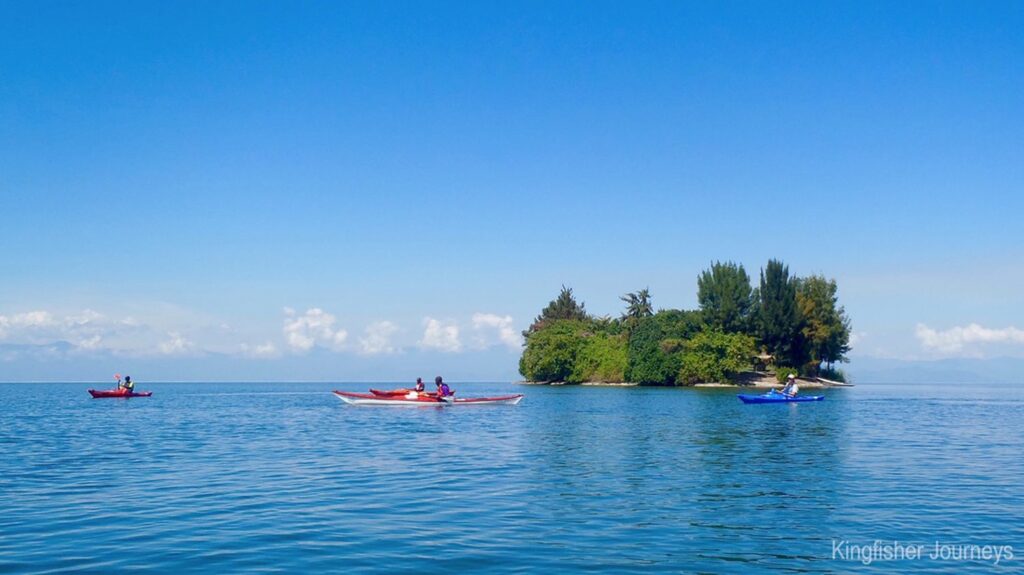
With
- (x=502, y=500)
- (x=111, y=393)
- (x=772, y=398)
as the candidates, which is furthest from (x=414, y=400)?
(x=502, y=500)

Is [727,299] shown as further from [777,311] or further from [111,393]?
[111,393]

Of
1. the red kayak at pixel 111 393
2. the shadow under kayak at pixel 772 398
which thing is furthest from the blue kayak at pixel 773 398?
the red kayak at pixel 111 393

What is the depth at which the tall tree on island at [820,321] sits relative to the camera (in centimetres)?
10619

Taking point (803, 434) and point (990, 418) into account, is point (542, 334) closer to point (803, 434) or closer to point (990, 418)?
point (990, 418)

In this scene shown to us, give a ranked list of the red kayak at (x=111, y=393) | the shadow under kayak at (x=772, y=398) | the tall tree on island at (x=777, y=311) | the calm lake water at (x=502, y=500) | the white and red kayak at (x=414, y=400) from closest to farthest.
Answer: the calm lake water at (x=502, y=500) < the white and red kayak at (x=414, y=400) < the shadow under kayak at (x=772, y=398) < the red kayak at (x=111, y=393) < the tall tree on island at (x=777, y=311)

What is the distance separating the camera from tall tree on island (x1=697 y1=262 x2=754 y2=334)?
10756 centimetres

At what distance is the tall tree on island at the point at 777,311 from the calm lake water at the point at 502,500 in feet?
223

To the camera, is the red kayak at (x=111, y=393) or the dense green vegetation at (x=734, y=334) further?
the dense green vegetation at (x=734, y=334)

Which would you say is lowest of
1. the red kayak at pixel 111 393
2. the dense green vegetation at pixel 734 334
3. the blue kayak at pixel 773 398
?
the blue kayak at pixel 773 398

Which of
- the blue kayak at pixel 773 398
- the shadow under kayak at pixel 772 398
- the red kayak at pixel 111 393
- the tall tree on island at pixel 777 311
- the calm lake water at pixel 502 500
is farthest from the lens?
the tall tree on island at pixel 777 311

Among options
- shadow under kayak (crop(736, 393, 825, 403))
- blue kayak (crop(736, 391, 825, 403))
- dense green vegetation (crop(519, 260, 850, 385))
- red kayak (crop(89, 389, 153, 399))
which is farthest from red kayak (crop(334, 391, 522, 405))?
dense green vegetation (crop(519, 260, 850, 385))

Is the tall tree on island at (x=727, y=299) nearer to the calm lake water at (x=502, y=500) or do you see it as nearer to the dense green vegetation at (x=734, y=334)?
the dense green vegetation at (x=734, y=334)

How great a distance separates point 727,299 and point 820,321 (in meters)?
12.6

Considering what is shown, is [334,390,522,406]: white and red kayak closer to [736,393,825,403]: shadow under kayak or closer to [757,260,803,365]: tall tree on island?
[736,393,825,403]: shadow under kayak
